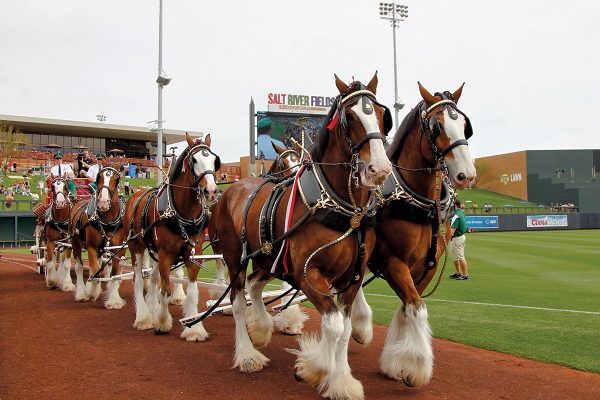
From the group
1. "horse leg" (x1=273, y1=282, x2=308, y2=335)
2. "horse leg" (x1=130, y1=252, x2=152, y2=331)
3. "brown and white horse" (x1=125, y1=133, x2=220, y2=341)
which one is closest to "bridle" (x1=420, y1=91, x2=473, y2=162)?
"brown and white horse" (x1=125, y1=133, x2=220, y2=341)

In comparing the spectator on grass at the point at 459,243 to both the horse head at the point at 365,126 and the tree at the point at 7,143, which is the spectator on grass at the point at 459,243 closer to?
the horse head at the point at 365,126

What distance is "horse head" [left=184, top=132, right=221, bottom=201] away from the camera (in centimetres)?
723

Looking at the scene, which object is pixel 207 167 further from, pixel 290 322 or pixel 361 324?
pixel 361 324

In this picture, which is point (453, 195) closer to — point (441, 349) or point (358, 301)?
point (358, 301)

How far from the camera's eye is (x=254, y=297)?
21.3 feet

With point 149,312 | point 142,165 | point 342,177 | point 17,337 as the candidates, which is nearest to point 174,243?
point 149,312

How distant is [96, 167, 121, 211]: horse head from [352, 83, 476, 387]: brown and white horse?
6.26 m

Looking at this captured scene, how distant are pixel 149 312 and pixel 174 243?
60.4 inches

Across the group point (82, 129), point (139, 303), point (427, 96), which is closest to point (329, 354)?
point (427, 96)

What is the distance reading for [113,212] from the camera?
10867 mm

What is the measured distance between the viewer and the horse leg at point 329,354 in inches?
177

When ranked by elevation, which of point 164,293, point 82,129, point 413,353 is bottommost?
point 413,353

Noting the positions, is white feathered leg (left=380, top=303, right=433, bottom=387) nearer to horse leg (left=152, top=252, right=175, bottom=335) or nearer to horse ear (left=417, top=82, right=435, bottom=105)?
horse ear (left=417, top=82, right=435, bottom=105)

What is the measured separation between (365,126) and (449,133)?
1048 mm
